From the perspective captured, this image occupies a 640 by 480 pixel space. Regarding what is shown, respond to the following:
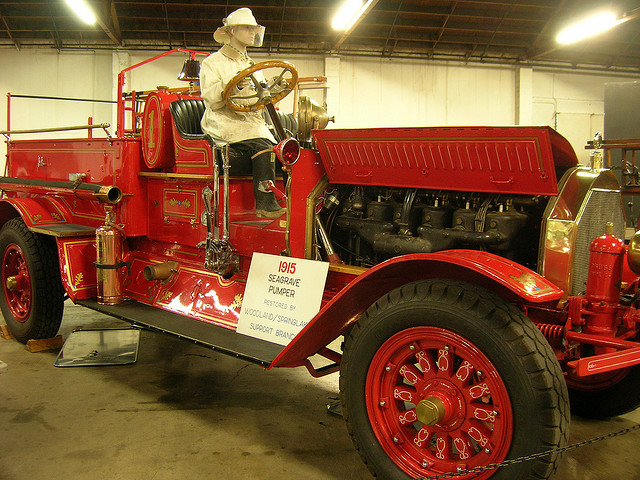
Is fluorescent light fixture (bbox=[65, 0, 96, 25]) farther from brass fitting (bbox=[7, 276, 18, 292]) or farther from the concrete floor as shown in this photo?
the concrete floor

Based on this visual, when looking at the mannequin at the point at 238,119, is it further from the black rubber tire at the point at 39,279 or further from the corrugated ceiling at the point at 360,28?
the corrugated ceiling at the point at 360,28

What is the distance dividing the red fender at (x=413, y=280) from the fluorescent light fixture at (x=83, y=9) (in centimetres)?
761

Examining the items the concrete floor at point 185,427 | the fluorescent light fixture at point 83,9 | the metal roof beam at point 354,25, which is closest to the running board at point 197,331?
the concrete floor at point 185,427

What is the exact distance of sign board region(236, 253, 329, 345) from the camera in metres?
2.74

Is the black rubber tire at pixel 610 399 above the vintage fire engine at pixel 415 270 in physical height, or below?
below

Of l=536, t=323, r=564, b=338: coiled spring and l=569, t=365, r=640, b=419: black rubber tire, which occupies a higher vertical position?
l=536, t=323, r=564, b=338: coiled spring

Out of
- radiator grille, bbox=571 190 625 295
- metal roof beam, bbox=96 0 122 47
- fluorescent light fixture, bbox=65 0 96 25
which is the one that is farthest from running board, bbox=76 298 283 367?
metal roof beam, bbox=96 0 122 47

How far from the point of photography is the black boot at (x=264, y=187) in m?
3.30

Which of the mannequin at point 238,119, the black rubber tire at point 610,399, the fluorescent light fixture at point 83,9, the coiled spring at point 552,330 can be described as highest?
the fluorescent light fixture at point 83,9

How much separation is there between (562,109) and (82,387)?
11916 mm

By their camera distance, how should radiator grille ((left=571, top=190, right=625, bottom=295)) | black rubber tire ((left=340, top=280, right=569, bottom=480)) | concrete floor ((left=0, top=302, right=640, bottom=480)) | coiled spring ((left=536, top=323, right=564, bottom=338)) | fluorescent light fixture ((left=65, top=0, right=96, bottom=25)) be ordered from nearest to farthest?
black rubber tire ((left=340, top=280, right=569, bottom=480)) < coiled spring ((left=536, top=323, right=564, bottom=338)) < radiator grille ((left=571, top=190, right=625, bottom=295)) < concrete floor ((left=0, top=302, right=640, bottom=480)) < fluorescent light fixture ((left=65, top=0, right=96, bottom=25))

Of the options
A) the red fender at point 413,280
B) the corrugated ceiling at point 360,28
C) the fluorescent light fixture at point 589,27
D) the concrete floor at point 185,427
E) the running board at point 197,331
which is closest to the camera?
the red fender at point 413,280

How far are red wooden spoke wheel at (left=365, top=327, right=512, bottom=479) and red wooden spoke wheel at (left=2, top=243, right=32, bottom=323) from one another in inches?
120

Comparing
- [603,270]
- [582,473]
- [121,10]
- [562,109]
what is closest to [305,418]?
[582,473]
